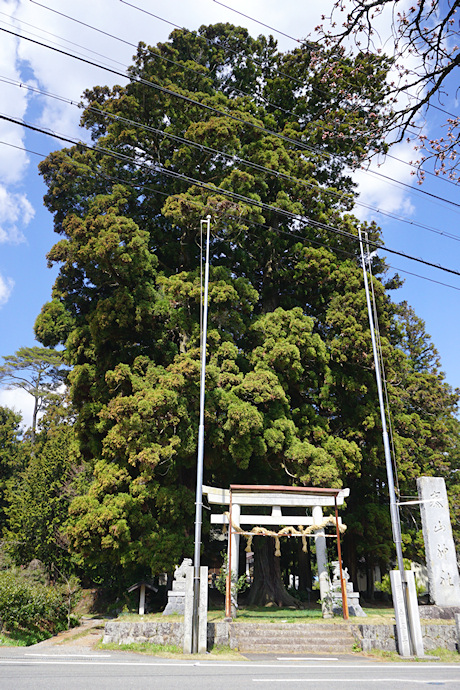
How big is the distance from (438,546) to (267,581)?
5919mm

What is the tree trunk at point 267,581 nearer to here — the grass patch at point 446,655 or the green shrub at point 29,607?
the green shrub at point 29,607

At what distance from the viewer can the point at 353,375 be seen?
53.5 ft

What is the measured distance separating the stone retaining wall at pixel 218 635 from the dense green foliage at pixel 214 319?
330cm

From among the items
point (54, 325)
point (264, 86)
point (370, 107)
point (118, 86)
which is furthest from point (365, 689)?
point (264, 86)

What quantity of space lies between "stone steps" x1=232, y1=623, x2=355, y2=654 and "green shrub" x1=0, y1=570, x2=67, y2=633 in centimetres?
601

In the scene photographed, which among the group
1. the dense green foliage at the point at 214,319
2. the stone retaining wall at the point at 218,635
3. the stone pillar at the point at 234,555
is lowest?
the stone retaining wall at the point at 218,635

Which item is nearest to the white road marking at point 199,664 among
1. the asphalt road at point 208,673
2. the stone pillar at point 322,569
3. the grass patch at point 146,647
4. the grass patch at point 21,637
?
the asphalt road at point 208,673

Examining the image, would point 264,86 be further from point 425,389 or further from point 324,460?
point 324,460

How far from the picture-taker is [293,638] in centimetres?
901

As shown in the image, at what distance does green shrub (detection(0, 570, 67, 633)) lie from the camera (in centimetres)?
1173

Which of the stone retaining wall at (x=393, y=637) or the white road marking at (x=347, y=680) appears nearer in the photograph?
the white road marking at (x=347, y=680)

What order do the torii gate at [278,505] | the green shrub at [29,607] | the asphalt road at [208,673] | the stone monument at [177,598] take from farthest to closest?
the green shrub at [29,607], the stone monument at [177,598], the torii gate at [278,505], the asphalt road at [208,673]

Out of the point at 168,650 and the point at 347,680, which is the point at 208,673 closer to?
the point at 347,680

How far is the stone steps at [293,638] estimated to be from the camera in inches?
348
